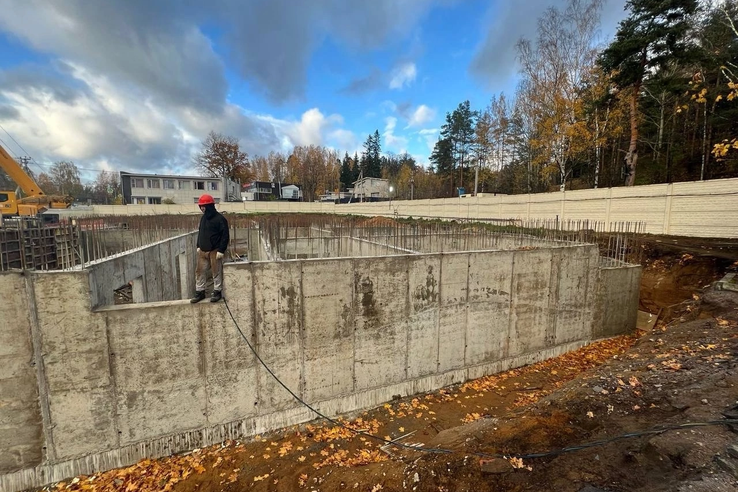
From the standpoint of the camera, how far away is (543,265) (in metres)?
8.20

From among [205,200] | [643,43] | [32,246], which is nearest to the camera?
[32,246]

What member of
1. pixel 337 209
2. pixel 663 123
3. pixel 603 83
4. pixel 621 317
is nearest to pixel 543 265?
pixel 621 317

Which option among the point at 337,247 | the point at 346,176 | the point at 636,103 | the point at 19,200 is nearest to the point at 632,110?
the point at 636,103

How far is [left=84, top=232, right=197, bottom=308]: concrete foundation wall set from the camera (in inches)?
196

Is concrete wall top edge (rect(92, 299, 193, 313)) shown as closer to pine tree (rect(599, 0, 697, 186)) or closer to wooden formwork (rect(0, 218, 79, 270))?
wooden formwork (rect(0, 218, 79, 270))

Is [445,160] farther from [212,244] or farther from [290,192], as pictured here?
[212,244]

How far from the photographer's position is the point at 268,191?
205 feet

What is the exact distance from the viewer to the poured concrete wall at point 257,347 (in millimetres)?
4445

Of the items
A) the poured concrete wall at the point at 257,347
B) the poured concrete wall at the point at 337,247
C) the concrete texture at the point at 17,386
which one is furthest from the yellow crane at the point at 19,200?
the poured concrete wall at the point at 257,347

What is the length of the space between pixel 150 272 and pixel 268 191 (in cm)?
5794

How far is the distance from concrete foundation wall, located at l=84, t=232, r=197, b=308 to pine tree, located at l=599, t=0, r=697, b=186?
75.5 ft

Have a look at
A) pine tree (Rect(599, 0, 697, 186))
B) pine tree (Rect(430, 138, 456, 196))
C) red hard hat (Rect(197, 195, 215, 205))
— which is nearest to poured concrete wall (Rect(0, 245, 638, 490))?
red hard hat (Rect(197, 195, 215, 205))

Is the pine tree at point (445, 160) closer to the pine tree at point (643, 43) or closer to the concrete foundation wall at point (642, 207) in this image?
the concrete foundation wall at point (642, 207)

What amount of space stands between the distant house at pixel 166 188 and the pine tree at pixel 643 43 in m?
45.9
